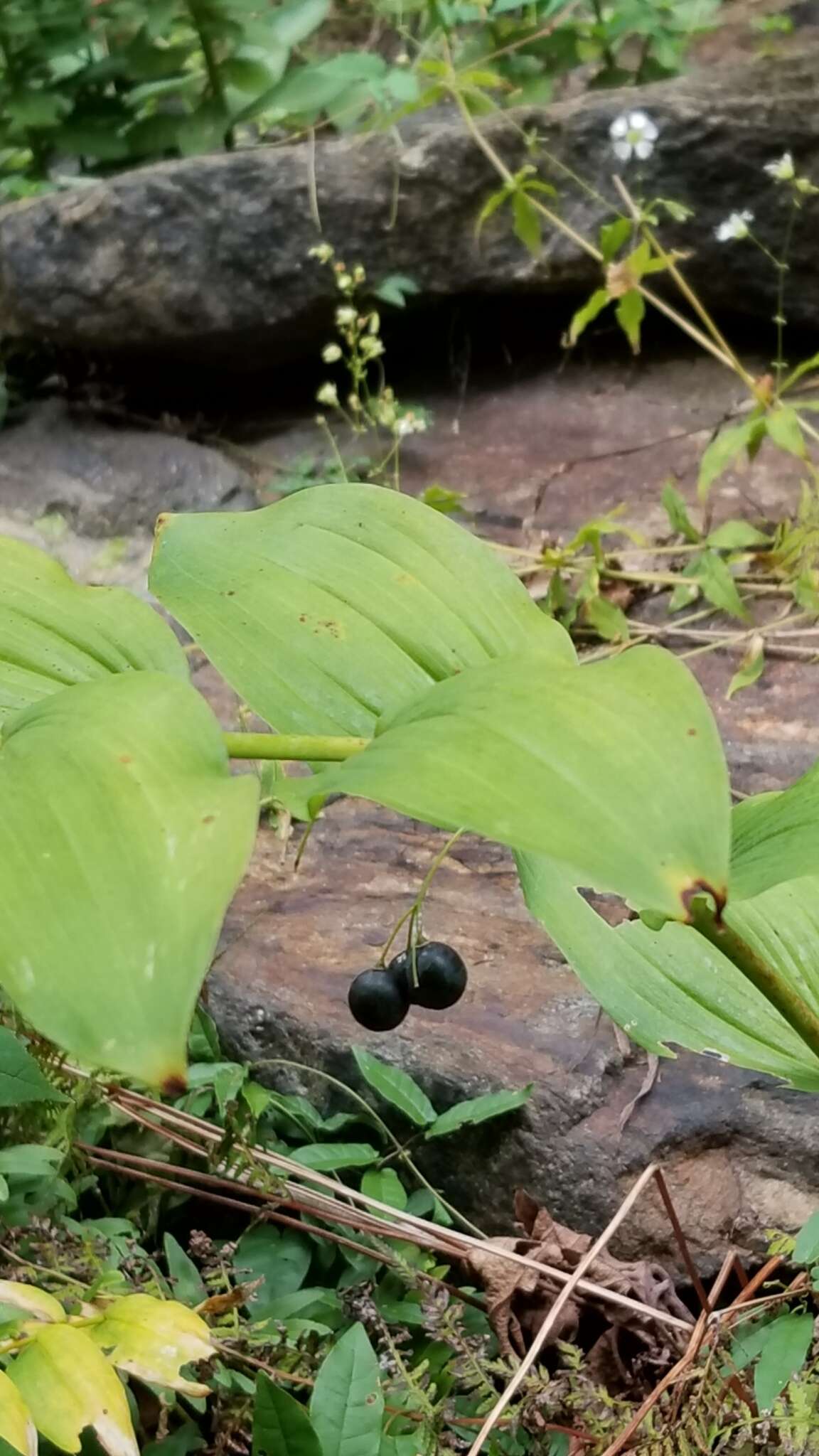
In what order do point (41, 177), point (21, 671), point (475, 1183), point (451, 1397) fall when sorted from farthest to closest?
point (41, 177) < point (475, 1183) < point (451, 1397) < point (21, 671)

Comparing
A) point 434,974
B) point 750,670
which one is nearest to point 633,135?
point 750,670

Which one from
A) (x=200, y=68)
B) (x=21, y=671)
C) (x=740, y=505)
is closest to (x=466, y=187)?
(x=200, y=68)

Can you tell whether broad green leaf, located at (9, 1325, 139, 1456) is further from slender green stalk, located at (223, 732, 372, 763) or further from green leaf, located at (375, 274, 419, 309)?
green leaf, located at (375, 274, 419, 309)

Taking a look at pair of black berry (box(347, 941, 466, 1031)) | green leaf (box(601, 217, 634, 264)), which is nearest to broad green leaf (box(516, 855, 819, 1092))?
pair of black berry (box(347, 941, 466, 1031))

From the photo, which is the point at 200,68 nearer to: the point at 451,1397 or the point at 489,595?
the point at 489,595

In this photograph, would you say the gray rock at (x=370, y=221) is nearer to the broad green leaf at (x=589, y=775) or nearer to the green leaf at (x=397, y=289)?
the green leaf at (x=397, y=289)

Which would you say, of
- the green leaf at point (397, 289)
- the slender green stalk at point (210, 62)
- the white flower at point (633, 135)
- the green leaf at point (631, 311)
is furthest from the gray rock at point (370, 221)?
the green leaf at point (631, 311)

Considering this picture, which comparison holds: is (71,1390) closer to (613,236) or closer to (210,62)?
(613,236)
